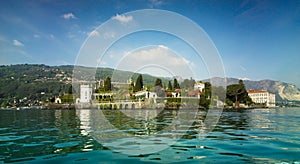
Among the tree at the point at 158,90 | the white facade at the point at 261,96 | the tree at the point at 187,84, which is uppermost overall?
the tree at the point at 187,84

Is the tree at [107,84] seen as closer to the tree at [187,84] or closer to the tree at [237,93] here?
the tree at [187,84]

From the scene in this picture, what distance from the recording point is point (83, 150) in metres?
8.09

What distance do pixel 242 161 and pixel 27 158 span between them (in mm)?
6256

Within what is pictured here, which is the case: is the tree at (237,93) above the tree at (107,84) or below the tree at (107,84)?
below

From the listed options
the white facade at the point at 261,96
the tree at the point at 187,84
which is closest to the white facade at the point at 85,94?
the tree at the point at 187,84

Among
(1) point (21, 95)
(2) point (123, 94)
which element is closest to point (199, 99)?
(2) point (123, 94)

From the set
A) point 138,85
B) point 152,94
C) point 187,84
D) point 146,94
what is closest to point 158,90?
point 152,94

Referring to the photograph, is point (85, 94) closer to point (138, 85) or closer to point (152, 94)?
point (138, 85)

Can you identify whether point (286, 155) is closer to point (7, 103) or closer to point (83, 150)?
point (83, 150)

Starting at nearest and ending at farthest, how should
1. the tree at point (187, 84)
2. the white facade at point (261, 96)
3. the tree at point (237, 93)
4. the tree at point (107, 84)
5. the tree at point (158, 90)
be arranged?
the tree at point (158, 90)
the tree at point (107, 84)
the tree at point (187, 84)
the tree at point (237, 93)
the white facade at point (261, 96)

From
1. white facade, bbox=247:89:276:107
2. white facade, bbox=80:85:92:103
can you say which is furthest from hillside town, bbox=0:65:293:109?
white facade, bbox=247:89:276:107

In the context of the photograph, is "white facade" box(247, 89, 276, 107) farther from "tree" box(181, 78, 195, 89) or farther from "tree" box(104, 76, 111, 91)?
"tree" box(104, 76, 111, 91)

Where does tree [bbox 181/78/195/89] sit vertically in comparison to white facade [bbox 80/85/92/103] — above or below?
above

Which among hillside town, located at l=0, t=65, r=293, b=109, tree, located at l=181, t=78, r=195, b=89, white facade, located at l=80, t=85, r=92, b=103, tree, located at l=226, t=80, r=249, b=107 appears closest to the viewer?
hillside town, located at l=0, t=65, r=293, b=109
